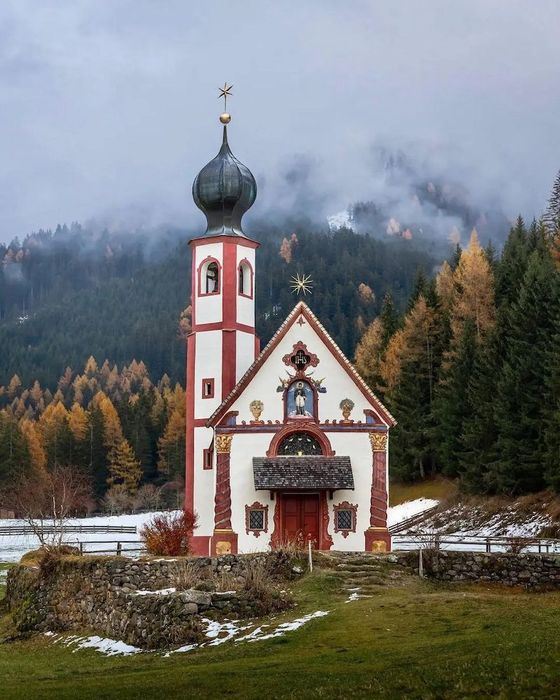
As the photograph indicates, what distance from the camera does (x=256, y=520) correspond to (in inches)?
1533

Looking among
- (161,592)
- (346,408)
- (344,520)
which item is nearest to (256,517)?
(344,520)

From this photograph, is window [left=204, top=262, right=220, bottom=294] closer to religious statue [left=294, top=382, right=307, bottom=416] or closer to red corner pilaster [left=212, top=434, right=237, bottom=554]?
religious statue [left=294, top=382, right=307, bottom=416]

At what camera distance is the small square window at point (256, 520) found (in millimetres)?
38844

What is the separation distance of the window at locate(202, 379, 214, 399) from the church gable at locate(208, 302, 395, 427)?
339 centimetres

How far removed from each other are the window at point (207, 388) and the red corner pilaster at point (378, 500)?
7413 mm

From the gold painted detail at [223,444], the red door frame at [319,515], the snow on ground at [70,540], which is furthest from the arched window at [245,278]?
the snow on ground at [70,540]

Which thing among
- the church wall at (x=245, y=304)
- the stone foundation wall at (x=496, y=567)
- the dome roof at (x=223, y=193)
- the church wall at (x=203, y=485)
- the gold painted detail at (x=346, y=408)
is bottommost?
the stone foundation wall at (x=496, y=567)

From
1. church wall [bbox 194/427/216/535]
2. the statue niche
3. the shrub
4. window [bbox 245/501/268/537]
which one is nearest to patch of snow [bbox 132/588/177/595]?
the shrub

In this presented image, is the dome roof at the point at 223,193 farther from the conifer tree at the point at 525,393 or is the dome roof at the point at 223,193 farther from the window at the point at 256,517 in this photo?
the conifer tree at the point at 525,393

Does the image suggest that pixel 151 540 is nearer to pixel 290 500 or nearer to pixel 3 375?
pixel 290 500

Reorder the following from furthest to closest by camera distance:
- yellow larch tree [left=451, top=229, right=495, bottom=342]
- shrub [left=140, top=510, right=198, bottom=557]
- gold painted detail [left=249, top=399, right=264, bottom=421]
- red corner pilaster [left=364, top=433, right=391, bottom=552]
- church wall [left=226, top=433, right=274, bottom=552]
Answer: yellow larch tree [left=451, top=229, right=495, bottom=342] → gold painted detail [left=249, top=399, right=264, bottom=421] → church wall [left=226, top=433, right=274, bottom=552] → red corner pilaster [left=364, top=433, right=391, bottom=552] → shrub [left=140, top=510, right=198, bottom=557]

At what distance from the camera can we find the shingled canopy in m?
38.0

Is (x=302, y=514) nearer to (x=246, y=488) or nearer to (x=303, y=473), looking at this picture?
(x=303, y=473)

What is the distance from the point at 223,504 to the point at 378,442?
20.4ft
